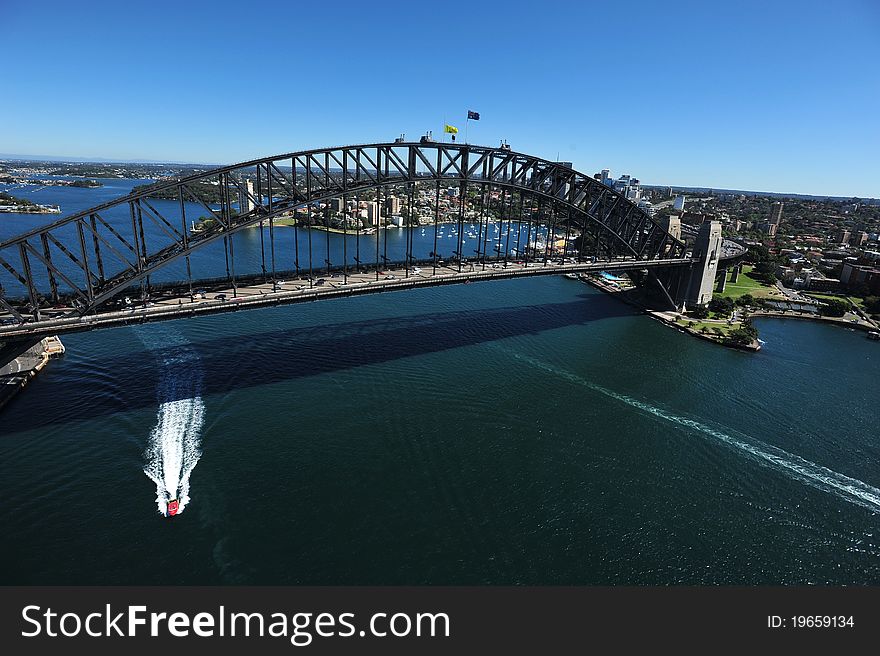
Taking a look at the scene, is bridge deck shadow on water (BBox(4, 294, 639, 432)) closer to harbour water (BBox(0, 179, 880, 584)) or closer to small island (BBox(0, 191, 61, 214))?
harbour water (BBox(0, 179, 880, 584))

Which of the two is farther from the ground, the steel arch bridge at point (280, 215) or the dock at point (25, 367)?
the steel arch bridge at point (280, 215)

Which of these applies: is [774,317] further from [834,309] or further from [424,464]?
[424,464]

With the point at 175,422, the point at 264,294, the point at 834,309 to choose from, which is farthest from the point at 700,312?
the point at 175,422

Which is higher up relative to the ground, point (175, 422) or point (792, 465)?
point (175, 422)

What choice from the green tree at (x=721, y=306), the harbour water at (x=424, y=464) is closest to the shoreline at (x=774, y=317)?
the green tree at (x=721, y=306)

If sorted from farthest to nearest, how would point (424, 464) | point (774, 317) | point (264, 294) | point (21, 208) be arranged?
point (21, 208) → point (774, 317) → point (264, 294) → point (424, 464)

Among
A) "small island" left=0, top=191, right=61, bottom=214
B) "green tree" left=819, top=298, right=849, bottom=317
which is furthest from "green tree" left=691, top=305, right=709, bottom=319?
"small island" left=0, top=191, right=61, bottom=214

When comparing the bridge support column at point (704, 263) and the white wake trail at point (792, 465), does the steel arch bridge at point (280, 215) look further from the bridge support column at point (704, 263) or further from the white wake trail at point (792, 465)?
the white wake trail at point (792, 465)
